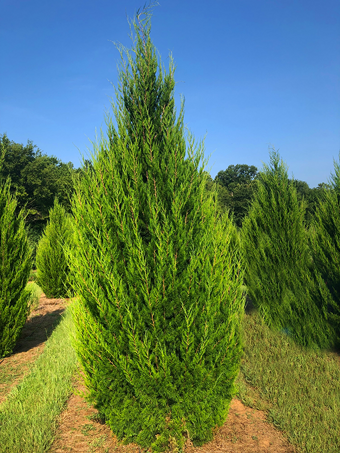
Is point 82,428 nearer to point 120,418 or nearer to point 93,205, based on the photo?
point 120,418

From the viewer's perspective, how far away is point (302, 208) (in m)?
8.14

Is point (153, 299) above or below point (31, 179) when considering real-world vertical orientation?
below

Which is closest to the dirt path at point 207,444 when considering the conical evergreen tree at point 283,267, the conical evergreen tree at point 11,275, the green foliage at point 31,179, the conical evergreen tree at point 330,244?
the conical evergreen tree at point 11,275

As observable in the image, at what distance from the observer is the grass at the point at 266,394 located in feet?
11.6

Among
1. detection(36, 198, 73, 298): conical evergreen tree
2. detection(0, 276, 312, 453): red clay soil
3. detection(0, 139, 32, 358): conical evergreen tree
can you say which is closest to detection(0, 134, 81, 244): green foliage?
detection(36, 198, 73, 298): conical evergreen tree

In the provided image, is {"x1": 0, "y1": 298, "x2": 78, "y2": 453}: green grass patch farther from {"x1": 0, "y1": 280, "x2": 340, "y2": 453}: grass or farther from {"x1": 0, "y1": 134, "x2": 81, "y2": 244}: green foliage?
{"x1": 0, "y1": 134, "x2": 81, "y2": 244}: green foliage

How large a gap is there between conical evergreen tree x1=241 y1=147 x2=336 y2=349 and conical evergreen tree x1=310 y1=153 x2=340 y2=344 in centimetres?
22

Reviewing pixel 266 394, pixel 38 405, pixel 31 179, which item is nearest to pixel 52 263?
pixel 38 405

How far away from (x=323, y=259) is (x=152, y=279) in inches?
222

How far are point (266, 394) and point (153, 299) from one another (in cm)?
312

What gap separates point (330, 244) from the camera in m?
7.02

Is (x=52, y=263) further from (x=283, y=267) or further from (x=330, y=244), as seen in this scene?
(x=330, y=244)

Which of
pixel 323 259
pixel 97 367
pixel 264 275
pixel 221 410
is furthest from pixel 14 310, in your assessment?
pixel 323 259

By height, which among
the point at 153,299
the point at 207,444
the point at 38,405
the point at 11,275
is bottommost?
the point at 38,405
